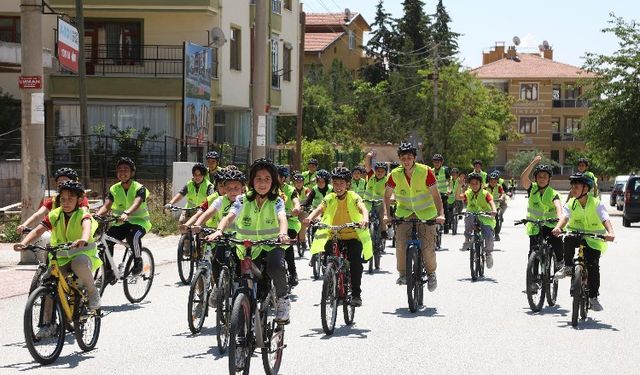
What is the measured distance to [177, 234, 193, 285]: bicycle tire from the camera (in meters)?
15.7

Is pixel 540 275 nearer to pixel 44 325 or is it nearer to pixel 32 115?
pixel 44 325

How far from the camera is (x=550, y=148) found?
110062 millimetres

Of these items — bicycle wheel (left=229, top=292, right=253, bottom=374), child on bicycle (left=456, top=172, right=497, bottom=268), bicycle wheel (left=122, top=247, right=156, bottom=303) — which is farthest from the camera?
child on bicycle (left=456, top=172, right=497, bottom=268)

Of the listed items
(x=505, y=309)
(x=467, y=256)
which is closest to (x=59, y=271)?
(x=505, y=309)

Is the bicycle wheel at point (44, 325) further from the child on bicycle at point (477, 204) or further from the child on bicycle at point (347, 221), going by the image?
the child on bicycle at point (477, 204)

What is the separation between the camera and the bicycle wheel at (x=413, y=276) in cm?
1318

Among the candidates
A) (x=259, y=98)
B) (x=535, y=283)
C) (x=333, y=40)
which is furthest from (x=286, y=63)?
(x=333, y=40)

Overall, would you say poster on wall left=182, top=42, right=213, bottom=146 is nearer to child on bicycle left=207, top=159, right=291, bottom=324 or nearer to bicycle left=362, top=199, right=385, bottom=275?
bicycle left=362, top=199, right=385, bottom=275

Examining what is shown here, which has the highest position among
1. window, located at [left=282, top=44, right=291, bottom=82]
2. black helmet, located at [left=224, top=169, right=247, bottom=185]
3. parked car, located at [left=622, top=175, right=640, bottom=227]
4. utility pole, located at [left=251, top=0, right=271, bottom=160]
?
window, located at [left=282, top=44, right=291, bottom=82]

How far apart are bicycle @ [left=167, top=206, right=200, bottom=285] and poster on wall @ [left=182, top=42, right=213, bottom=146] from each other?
50.8ft

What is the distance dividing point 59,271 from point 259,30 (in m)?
16.7

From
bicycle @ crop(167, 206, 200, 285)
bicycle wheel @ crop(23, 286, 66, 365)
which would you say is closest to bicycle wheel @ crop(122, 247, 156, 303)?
bicycle @ crop(167, 206, 200, 285)

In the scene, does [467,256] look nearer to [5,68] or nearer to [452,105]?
[5,68]

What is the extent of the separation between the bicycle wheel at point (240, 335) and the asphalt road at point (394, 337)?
1008mm
